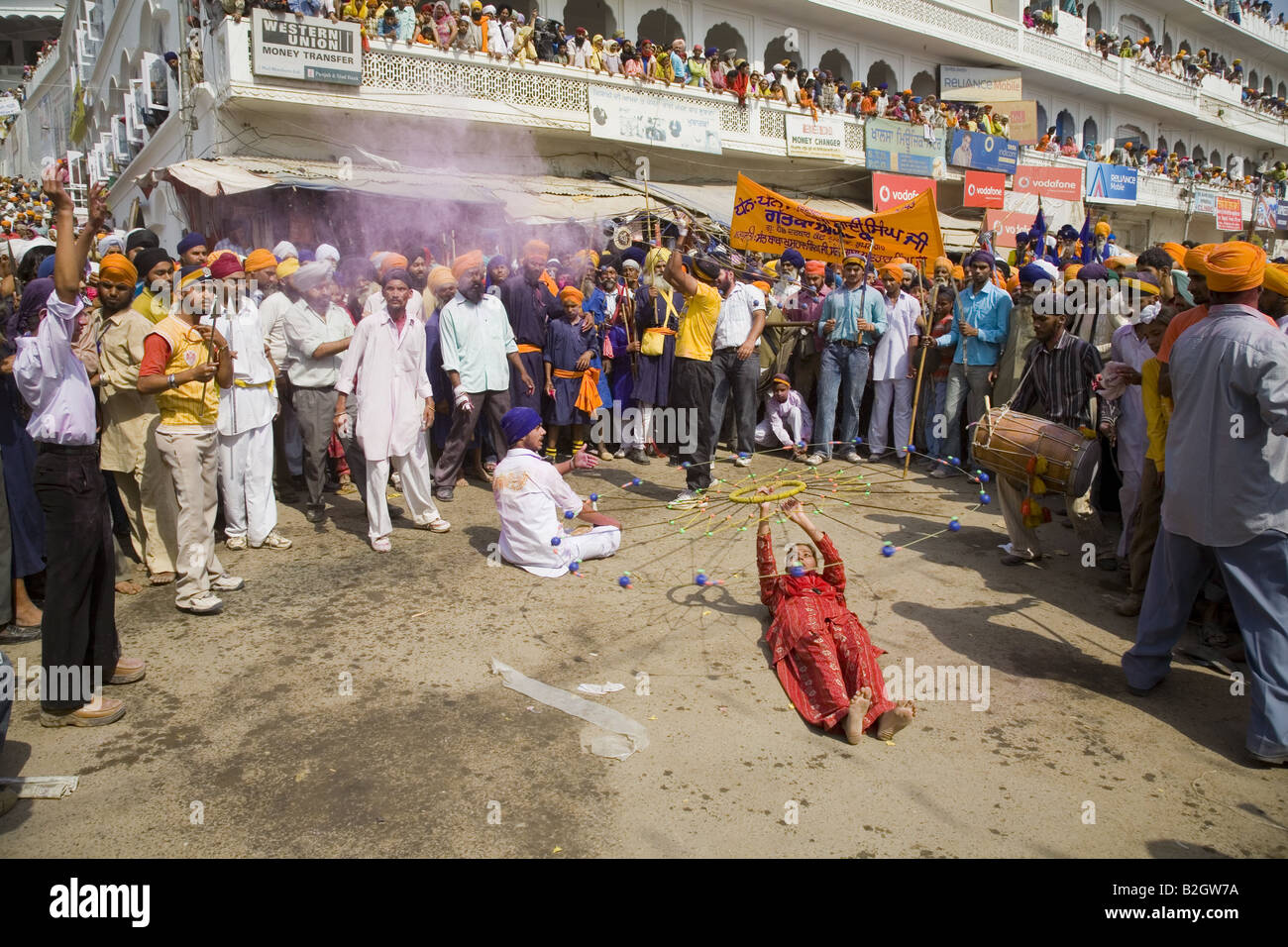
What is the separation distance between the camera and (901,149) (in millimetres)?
22922

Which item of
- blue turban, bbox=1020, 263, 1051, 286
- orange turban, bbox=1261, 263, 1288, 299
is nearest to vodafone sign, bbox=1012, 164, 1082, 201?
blue turban, bbox=1020, 263, 1051, 286

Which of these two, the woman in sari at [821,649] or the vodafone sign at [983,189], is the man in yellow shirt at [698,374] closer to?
the woman in sari at [821,649]

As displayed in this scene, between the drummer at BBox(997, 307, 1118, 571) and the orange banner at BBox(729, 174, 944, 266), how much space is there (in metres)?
2.81

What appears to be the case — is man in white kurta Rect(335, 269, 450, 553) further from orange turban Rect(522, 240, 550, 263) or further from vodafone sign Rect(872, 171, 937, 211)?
vodafone sign Rect(872, 171, 937, 211)

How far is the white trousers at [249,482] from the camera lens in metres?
6.07

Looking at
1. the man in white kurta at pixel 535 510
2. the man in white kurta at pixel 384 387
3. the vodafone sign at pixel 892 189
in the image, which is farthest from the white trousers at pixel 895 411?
the vodafone sign at pixel 892 189

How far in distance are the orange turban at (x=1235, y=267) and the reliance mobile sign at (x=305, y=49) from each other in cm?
1394

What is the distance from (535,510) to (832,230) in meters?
5.35

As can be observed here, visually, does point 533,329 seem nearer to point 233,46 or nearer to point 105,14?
point 233,46

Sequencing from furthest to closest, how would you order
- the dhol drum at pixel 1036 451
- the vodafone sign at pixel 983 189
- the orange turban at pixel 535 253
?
the vodafone sign at pixel 983 189 → the orange turban at pixel 535 253 → the dhol drum at pixel 1036 451

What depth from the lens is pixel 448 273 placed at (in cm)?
746

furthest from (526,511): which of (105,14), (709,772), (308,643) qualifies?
(105,14)

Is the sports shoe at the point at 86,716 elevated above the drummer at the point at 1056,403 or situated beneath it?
situated beneath

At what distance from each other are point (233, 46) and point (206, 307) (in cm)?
1071
